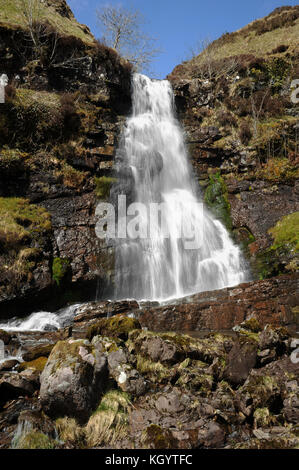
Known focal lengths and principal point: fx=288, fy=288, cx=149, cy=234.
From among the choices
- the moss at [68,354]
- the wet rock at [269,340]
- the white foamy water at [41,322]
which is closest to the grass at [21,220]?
the white foamy water at [41,322]

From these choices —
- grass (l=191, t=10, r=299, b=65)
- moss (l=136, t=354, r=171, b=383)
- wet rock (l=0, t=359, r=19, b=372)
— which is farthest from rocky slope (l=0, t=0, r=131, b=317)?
grass (l=191, t=10, r=299, b=65)

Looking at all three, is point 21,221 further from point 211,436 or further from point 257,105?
point 257,105

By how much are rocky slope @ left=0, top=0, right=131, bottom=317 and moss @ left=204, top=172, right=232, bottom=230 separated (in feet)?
22.9

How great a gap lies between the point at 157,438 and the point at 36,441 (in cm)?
154

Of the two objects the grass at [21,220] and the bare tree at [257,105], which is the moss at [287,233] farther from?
the grass at [21,220]

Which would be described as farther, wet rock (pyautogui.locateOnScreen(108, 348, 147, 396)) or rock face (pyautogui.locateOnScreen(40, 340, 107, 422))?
wet rock (pyautogui.locateOnScreen(108, 348, 147, 396))

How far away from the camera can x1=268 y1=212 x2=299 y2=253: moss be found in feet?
44.7

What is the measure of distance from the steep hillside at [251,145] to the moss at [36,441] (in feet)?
37.4

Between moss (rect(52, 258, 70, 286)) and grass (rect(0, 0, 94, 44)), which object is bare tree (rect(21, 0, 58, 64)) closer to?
grass (rect(0, 0, 94, 44))

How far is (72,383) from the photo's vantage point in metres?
4.12

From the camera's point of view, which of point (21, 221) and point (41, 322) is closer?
point (41, 322)

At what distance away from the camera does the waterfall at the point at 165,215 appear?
14969 millimetres

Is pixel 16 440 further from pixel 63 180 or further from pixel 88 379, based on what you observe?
pixel 63 180

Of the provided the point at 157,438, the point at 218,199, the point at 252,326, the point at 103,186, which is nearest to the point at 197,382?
the point at 157,438
